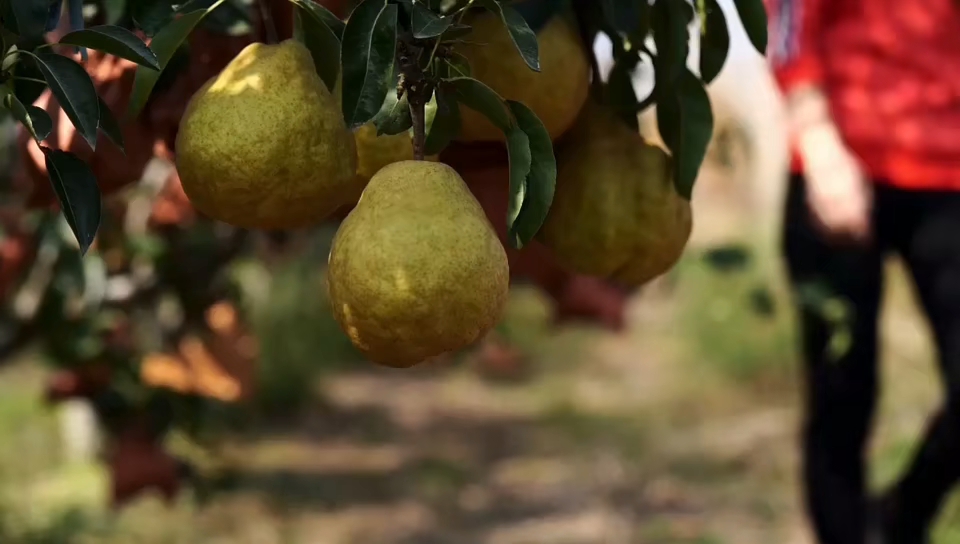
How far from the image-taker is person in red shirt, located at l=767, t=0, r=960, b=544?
1.75m

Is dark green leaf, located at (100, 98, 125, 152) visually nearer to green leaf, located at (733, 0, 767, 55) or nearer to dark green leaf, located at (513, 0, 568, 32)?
dark green leaf, located at (513, 0, 568, 32)

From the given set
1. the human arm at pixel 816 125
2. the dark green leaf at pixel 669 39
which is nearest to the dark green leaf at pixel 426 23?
the dark green leaf at pixel 669 39

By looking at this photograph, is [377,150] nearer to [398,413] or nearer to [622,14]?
[622,14]

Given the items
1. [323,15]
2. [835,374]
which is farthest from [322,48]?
[835,374]

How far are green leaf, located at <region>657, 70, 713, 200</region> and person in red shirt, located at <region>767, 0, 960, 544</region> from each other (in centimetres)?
90

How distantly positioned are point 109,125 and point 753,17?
Answer: 1.45 ft

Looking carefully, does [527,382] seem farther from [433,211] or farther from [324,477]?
[433,211]

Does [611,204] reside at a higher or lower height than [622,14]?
lower

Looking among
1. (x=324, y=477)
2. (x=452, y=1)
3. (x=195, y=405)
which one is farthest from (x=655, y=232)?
(x=324, y=477)

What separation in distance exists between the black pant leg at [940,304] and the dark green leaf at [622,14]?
1.18m

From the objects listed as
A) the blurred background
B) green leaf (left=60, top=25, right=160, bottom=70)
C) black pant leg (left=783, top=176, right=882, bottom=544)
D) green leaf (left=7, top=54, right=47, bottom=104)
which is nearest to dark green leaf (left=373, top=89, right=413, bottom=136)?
green leaf (left=60, top=25, right=160, bottom=70)

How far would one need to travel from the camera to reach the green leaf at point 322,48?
0.73 m

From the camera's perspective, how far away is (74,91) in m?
0.67

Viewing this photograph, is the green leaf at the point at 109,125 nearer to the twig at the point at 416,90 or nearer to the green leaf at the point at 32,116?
the green leaf at the point at 32,116
